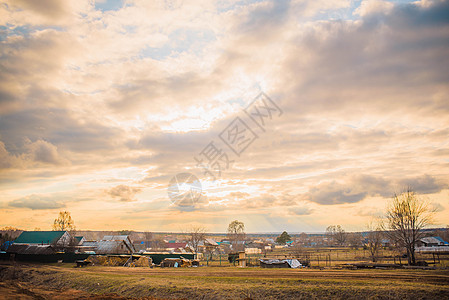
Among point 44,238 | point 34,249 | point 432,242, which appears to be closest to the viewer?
point 34,249

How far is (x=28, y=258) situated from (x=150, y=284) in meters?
49.0

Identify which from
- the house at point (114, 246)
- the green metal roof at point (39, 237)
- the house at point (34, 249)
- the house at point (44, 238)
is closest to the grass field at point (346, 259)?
the house at point (114, 246)

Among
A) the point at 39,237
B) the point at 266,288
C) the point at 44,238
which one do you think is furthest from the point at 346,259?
the point at 39,237

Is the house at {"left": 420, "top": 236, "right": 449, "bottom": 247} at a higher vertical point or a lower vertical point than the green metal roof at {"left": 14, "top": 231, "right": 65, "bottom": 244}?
lower

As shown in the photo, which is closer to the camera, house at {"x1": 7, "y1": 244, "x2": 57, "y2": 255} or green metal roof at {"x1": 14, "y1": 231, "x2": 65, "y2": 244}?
house at {"x1": 7, "y1": 244, "x2": 57, "y2": 255}

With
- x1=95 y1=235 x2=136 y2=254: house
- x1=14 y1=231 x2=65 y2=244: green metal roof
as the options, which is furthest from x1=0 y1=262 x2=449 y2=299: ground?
x1=14 y1=231 x2=65 y2=244: green metal roof

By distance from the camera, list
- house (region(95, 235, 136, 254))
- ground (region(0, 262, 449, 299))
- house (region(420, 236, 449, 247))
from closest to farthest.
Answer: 1. ground (region(0, 262, 449, 299))
2. house (region(95, 235, 136, 254))
3. house (region(420, 236, 449, 247))

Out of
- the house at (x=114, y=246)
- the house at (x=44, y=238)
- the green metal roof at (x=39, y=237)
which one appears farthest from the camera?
the green metal roof at (x=39, y=237)

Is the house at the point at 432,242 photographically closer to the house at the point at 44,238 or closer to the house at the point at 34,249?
the house at the point at 34,249

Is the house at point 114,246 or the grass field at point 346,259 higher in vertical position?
the house at point 114,246

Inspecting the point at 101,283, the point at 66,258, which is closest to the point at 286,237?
the point at 66,258

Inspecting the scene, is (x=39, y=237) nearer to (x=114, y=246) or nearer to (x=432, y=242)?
(x=114, y=246)

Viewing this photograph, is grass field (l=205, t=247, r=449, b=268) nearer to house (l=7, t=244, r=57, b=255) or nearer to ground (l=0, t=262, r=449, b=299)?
ground (l=0, t=262, r=449, b=299)

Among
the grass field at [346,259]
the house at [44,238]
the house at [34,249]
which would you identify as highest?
the house at [44,238]
